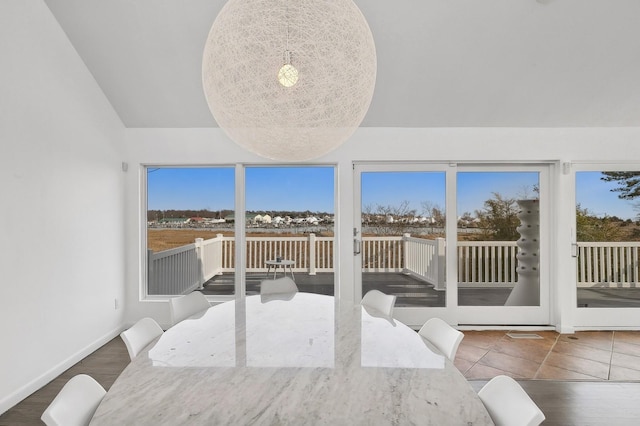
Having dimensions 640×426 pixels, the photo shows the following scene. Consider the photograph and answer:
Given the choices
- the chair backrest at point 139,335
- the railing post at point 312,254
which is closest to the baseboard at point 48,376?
the chair backrest at point 139,335

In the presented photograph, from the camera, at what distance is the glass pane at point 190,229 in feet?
13.5

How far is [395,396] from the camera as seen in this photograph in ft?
3.56

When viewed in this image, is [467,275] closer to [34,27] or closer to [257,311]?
[257,311]

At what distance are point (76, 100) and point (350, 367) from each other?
3.37 metres

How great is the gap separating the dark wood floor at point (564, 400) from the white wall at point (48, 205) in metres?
0.12

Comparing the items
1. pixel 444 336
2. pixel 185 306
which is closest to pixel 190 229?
pixel 185 306

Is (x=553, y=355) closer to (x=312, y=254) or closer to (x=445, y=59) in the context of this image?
(x=312, y=254)

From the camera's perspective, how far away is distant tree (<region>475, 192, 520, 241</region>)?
414 centimetres

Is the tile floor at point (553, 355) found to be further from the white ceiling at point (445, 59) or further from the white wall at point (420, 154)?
the white ceiling at point (445, 59)

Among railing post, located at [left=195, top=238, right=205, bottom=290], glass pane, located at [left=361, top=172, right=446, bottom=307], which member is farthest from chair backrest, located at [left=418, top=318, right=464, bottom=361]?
railing post, located at [left=195, top=238, right=205, bottom=290]

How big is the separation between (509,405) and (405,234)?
10.2 ft

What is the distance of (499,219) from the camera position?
4152 mm

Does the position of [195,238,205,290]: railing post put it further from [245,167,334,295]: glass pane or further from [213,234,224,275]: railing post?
[245,167,334,295]: glass pane

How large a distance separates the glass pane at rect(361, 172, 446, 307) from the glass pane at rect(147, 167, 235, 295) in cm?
165
